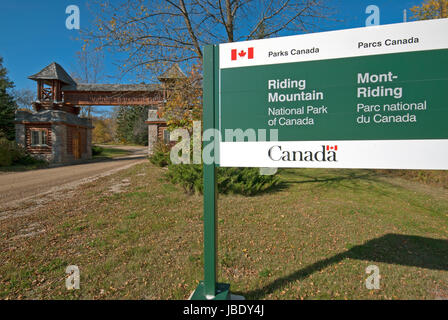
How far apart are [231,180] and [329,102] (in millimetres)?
5642

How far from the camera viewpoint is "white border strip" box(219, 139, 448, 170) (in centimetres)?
212

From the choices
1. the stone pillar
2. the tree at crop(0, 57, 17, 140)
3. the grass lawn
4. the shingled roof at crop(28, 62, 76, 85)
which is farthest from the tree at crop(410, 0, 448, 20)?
the tree at crop(0, 57, 17, 140)

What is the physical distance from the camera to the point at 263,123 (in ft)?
8.16

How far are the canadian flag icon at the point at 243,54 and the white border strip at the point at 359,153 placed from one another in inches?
36.1

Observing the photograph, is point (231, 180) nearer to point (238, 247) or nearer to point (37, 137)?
point (238, 247)

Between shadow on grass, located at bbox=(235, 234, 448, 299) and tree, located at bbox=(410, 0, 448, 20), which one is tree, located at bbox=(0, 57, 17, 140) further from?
tree, located at bbox=(410, 0, 448, 20)

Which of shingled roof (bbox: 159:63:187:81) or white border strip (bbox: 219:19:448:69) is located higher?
shingled roof (bbox: 159:63:187:81)

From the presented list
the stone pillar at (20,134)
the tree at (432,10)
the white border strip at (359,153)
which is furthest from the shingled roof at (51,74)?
the tree at (432,10)

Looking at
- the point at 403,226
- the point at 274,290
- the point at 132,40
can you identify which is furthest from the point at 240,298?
the point at 132,40

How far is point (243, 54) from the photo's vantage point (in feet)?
8.33

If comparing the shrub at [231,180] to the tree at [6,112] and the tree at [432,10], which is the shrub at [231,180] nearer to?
the tree at [432,10]

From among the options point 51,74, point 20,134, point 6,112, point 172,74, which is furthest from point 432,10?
point 6,112

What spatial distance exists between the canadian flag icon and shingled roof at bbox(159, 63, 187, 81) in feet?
18.3

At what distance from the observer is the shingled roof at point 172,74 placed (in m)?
7.70
